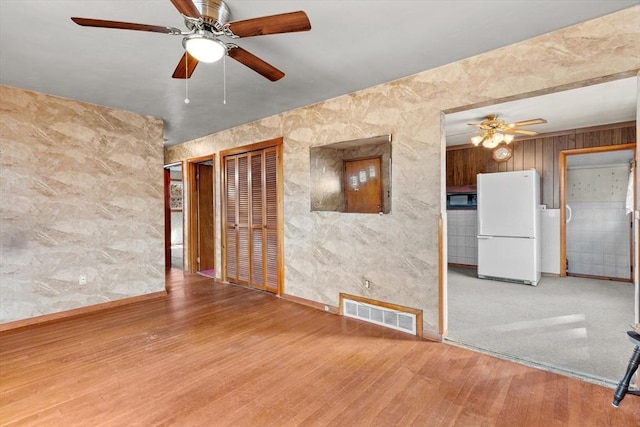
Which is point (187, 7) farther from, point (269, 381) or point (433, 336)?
point (433, 336)

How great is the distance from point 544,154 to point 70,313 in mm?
7499

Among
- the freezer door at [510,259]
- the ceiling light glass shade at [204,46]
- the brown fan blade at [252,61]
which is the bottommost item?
the freezer door at [510,259]

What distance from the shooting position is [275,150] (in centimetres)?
436

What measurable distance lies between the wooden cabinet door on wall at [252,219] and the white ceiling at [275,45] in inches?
46.0

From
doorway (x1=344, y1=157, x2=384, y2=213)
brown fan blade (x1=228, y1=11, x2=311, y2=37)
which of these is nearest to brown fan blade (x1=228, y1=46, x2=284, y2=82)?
brown fan blade (x1=228, y1=11, x2=311, y2=37)

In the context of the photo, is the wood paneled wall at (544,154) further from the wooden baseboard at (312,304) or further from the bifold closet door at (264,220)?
the wooden baseboard at (312,304)

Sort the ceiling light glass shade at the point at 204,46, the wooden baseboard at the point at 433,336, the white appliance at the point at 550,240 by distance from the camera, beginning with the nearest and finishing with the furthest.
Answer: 1. the ceiling light glass shade at the point at 204,46
2. the wooden baseboard at the point at 433,336
3. the white appliance at the point at 550,240

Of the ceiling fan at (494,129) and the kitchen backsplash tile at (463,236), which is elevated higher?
the ceiling fan at (494,129)

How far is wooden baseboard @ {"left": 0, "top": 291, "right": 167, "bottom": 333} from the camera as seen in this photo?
328 cm

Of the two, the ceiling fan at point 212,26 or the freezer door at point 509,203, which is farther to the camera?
the freezer door at point 509,203

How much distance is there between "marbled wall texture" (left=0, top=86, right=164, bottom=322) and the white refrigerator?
5.19 metres

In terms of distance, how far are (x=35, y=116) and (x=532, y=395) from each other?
17.7 ft

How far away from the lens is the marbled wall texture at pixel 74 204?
3328 mm

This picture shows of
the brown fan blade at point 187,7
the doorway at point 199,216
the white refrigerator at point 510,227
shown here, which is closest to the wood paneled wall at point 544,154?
the white refrigerator at point 510,227
